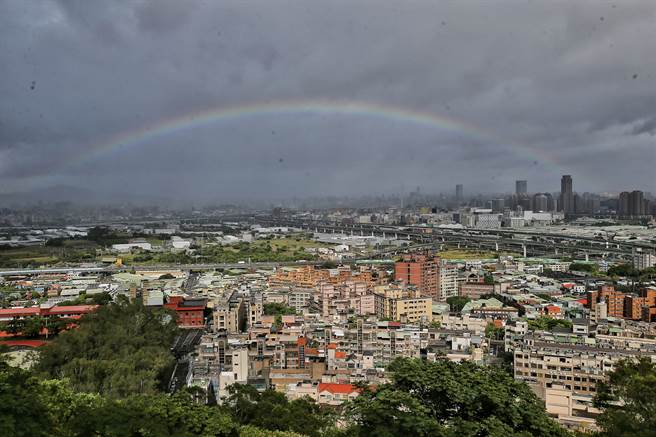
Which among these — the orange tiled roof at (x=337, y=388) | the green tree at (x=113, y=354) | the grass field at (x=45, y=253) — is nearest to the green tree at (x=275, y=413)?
the orange tiled roof at (x=337, y=388)

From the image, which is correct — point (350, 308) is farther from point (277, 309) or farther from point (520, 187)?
point (520, 187)

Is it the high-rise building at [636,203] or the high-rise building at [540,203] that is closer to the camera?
the high-rise building at [636,203]

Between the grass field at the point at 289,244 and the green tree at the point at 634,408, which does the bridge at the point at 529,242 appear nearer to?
the grass field at the point at 289,244

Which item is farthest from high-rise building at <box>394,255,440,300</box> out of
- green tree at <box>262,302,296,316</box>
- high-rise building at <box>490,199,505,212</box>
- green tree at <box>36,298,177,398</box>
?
high-rise building at <box>490,199,505,212</box>

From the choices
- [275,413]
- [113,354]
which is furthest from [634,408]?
[113,354]

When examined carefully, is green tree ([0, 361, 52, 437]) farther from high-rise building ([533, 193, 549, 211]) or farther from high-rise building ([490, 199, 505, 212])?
high-rise building ([490, 199, 505, 212])
